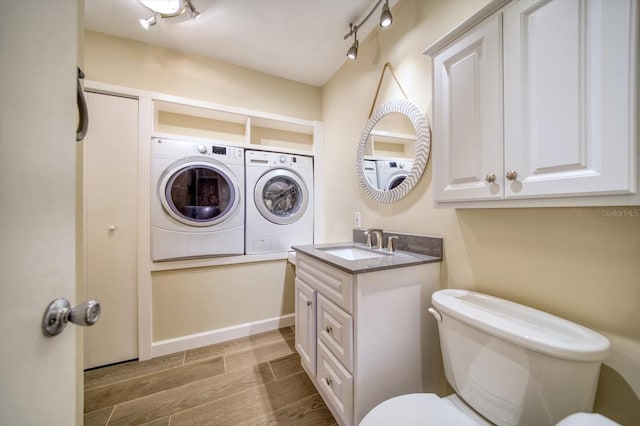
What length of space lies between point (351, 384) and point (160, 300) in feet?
5.54

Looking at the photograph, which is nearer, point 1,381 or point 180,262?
point 1,381

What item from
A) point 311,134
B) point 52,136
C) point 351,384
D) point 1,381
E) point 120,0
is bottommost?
point 351,384

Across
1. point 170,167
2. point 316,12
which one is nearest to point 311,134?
point 316,12

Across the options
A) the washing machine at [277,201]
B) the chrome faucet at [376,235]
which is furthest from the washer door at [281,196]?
the chrome faucet at [376,235]

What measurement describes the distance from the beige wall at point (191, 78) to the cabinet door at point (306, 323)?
182 centimetres

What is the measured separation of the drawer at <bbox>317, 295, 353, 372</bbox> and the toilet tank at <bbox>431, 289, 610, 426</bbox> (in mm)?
407

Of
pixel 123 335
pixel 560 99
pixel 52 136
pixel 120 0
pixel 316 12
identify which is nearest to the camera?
pixel 52 136

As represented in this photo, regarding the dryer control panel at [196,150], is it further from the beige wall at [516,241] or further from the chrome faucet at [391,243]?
the chrome faucet at [391,243]

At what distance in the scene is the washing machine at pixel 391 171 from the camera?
58.9 inches

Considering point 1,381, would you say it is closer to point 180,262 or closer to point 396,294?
point 396,294

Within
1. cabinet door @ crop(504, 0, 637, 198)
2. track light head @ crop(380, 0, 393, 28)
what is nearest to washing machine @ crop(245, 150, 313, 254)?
track light head @ crop(380, 0, 393, 28)

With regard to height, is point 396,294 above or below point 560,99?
below

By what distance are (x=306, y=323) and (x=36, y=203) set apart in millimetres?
1397

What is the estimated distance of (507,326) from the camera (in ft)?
2.42
